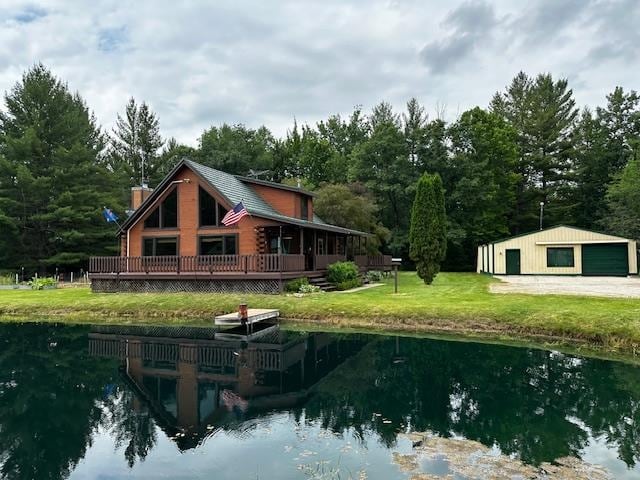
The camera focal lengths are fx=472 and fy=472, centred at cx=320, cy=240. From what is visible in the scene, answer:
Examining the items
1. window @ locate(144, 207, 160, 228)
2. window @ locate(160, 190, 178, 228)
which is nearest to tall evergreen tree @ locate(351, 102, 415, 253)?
window @ locate(160, 190, 178, 228)

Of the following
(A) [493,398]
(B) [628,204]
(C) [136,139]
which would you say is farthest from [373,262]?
(C) [136,139]

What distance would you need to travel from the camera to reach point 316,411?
25.6 feet

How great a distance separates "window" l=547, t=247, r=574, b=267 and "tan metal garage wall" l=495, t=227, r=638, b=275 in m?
0.21

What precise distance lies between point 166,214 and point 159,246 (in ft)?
5.26

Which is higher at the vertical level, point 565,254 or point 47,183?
point 47,183

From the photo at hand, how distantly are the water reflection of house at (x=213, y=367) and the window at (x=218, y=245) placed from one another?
6.85 m

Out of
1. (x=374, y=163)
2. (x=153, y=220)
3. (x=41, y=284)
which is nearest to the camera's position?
(x=153, y=220)

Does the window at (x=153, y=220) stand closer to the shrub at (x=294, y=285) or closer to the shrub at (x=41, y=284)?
the shrub at (x=41, y=284)

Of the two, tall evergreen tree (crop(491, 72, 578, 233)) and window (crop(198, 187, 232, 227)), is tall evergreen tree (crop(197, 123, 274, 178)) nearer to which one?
window (crop(198, 187, 232, 227))

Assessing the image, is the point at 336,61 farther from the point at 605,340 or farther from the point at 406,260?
the point at 605,340

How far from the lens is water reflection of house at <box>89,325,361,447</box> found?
8164 mm

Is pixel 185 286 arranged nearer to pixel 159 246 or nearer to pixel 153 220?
pixel 159 246

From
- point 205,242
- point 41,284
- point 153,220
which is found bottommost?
point 41,284

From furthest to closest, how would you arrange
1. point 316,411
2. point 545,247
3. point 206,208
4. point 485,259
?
1. point 485,259
2. point 545,247
3. point 206,208
4. point 316,411
